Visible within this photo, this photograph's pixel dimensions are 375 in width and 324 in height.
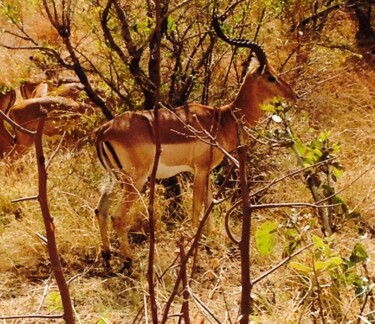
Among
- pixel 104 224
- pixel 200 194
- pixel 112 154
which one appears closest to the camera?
pixel 112 154

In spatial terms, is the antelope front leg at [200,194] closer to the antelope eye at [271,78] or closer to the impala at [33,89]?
the antelope eye at [271,78]

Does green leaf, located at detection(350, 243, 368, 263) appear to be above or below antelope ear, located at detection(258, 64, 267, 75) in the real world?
below

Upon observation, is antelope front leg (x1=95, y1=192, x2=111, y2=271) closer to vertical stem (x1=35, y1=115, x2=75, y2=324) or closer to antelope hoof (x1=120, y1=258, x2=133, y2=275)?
antelope hoof (x1=120, y1=258, x2=133, y2=275)

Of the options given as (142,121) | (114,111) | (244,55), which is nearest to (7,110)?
(114,111)

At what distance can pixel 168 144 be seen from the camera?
4156mm

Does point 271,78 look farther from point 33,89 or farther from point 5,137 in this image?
point 33,89

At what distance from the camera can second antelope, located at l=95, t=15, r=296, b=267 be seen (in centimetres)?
398

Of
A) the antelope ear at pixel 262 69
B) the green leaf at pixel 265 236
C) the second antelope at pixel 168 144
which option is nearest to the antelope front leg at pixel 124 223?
the second antelope at pixel 168 144

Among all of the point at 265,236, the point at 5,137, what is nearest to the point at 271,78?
the point at 5,137

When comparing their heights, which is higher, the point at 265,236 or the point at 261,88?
the point at 261,88

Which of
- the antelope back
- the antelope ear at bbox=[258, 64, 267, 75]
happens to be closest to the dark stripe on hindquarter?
the antelope ear at bbox=[258, 64, 267, 75]

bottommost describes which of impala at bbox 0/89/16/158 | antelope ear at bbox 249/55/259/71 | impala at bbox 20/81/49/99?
impala at bbox 0/89/16/158

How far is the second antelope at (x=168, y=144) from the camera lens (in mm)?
3977

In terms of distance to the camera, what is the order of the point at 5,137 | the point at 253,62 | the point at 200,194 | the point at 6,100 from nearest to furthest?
the point at 200,194 < the point at 253,62 < the point at 5,137 < the point at 6,100
